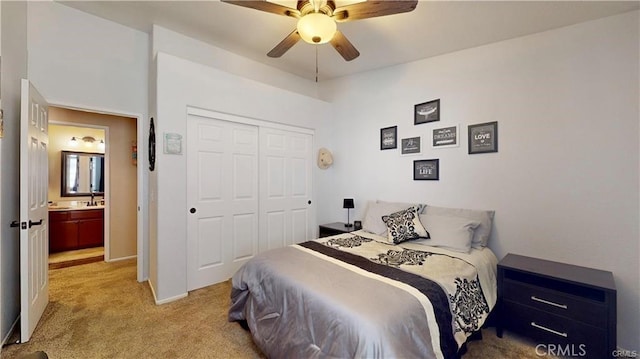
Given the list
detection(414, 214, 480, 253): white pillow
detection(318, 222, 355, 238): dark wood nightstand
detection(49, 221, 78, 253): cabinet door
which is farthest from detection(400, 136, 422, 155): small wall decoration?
detection(49, 221, 78, 253): cabinet door

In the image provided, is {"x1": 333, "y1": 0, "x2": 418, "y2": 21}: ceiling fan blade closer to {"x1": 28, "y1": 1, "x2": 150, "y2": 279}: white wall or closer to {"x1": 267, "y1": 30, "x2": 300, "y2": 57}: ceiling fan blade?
{"x1": 267, "y1": 30, "x2": 300, "y2": 57}: ceiling fan blade

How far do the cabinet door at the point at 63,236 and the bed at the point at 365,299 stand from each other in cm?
393

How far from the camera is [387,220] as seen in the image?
2822 mm

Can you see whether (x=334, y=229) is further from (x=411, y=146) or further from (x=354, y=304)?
(x=354, y=304)

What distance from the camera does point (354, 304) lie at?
4.45 feet

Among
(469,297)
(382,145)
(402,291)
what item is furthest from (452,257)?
(382,145)

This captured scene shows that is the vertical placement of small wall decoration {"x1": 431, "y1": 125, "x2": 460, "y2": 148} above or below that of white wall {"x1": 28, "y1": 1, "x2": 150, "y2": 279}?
below

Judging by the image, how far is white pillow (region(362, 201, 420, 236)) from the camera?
2.95 meters

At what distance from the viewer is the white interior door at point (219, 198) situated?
2.84 m

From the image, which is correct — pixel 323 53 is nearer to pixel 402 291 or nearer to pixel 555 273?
pixel 402 291

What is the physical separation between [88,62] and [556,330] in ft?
15.9

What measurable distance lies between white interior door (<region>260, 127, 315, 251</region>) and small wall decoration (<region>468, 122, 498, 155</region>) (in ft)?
7.04

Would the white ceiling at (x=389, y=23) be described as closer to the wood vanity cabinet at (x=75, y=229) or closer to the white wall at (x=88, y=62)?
the white wall at (x=88, y=62)

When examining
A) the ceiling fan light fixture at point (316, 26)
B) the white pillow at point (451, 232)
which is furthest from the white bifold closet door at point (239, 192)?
the white pillow at point (451, 232)
